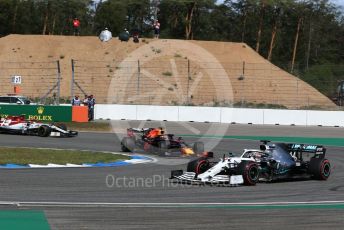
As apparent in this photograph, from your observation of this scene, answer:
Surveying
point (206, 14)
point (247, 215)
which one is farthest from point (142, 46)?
point (247, 215)

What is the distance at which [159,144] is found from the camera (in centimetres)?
2184

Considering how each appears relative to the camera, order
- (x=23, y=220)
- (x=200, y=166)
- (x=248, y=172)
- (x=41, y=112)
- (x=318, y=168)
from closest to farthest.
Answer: (x=23, y=220), (x=248, y=172), (x=200, y=166), (x=318, y=168), (x=41, y=112)

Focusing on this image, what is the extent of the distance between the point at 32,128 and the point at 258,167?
15.2m

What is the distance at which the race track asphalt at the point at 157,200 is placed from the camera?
31.3 ft

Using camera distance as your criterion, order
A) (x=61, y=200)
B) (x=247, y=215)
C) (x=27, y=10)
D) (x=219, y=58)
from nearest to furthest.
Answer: (x=247, y=215), (x=61, y=200), (x=219, y=58), (x=27, y=10)

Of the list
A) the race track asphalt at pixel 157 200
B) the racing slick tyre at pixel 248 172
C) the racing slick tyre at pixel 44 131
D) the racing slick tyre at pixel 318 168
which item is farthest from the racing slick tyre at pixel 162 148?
the racing slick tyre at pixel 44 131

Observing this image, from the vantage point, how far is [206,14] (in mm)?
86062

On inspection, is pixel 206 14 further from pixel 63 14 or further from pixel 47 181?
pixel 47 181

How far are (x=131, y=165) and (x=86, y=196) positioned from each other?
6436 mm

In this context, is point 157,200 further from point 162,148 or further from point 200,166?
point 162,148

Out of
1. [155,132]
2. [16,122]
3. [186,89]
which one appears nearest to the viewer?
[155,132]

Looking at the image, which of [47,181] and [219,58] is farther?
[219,58]

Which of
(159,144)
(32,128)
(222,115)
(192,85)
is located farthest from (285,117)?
(159,144)

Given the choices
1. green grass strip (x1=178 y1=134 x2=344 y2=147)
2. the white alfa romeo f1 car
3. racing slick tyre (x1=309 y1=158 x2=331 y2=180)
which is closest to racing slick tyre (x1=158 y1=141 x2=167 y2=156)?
racing slick tyre (x1=309 y1=158 x2=331 y2=180)
